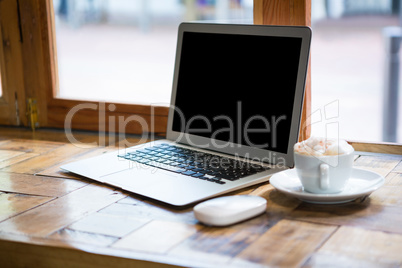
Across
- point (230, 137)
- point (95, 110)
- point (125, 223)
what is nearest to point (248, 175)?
point (230, 137)

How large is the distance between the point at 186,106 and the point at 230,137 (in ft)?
0.54

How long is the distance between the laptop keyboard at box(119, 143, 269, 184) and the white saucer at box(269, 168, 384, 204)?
0.07m

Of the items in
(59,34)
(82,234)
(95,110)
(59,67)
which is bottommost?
(82,234)

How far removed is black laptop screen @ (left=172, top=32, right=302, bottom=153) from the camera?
1.08 metres

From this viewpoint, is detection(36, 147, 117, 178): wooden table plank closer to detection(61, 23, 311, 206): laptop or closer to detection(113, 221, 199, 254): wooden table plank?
detection(61, 23, 311, 206): laptop

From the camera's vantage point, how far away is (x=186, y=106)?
4.22 feet

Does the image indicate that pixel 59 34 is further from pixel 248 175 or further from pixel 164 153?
pixel 248 175

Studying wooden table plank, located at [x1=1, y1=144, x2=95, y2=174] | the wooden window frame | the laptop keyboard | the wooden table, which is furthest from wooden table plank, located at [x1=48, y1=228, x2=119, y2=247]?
the wooden window frame

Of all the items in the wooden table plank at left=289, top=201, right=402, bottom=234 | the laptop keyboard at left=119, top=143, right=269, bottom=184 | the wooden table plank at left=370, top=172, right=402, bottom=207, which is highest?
the laptop keyboard at left=119, top=143, right=269, bottom=184

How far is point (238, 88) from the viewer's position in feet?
3.83

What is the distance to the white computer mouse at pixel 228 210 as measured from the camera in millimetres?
825

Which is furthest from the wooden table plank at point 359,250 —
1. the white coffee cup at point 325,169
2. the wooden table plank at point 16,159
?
the wooden table plank at point 16,159

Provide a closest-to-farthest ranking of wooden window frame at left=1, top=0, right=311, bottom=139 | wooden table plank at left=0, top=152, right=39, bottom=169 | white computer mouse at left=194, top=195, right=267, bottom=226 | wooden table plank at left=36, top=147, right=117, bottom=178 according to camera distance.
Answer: white computer mouse at left=194, top=195, right=267, bottom=226 → wooden table plank at left=36, top=147, right=117, bottom=178 → wooden table plank at left=0, top=152, right=39, bottom=169 → wooden window frame at left=1, top=0, right=311, bottom=139

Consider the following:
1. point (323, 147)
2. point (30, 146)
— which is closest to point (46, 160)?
point (30, 146)
